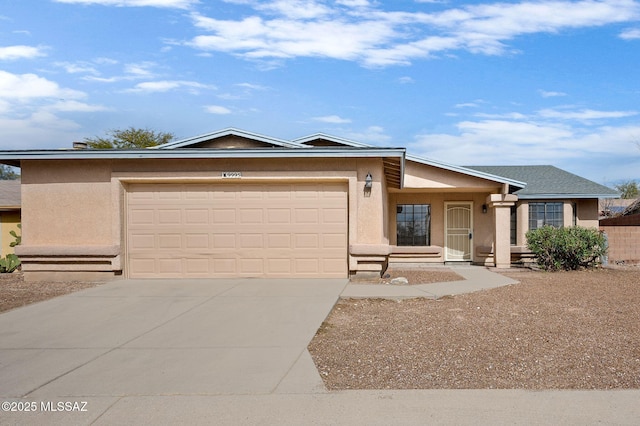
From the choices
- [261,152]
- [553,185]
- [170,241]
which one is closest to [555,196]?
[553,185]

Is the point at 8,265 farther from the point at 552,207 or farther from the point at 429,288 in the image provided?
the point at 552,207

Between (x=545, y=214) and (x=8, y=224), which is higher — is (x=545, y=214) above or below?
above

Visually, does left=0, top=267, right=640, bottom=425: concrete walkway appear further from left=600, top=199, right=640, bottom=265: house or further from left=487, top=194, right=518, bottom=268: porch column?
left=600, top=199, right=640, bottom=265: house

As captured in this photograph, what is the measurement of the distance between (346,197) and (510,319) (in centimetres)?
543

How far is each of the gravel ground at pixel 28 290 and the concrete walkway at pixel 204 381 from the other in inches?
39.1

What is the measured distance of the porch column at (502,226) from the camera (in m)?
17.8

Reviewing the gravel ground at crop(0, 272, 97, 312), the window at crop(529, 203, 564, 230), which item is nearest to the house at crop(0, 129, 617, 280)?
the gravel ground at crop(0, 272, 97, 312)

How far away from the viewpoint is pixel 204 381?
5.86m

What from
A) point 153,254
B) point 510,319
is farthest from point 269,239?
point 510,319

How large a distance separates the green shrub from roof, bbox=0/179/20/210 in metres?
17.2

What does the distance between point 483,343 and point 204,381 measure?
368 centimetres

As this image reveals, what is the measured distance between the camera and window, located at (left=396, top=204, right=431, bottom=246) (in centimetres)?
2053

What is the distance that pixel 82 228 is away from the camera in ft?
43.9

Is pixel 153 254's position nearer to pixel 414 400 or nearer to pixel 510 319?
pixel 510 319
